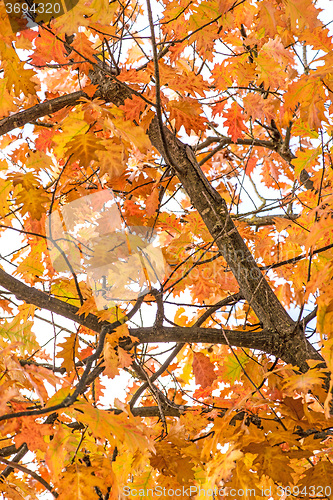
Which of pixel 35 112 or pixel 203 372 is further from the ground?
pixel 35 112

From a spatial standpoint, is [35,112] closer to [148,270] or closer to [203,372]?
[148,270]

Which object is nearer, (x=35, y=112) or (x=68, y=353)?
(x=35, y=112)

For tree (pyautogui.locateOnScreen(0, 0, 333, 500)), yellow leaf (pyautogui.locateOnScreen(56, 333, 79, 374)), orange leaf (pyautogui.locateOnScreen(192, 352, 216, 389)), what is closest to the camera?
tree (pyautogui.locateOnScreen(0, 0, 333, 500))

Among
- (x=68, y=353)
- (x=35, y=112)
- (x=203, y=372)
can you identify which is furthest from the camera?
(x=203, y=372)

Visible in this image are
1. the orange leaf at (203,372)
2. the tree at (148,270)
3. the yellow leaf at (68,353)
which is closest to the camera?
the tree at (148,270)

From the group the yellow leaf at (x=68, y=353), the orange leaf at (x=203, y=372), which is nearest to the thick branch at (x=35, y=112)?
the yellow leaf at (x=68, y=353)

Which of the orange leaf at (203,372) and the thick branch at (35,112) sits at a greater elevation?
the thick branch at (35,112)

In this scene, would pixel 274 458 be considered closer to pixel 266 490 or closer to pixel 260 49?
pixel 266 490

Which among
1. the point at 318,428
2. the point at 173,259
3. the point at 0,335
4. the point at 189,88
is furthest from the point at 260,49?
the point at 0,335

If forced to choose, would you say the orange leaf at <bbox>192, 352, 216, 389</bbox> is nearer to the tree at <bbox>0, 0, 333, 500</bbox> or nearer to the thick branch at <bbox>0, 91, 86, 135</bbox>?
the tree at <bbox>0, 0, 333, 500</bbox>

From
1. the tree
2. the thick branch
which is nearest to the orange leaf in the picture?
the tree

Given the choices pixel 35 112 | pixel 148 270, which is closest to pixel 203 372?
pixel 148 270

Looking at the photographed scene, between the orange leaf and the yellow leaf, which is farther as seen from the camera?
the orange leaf

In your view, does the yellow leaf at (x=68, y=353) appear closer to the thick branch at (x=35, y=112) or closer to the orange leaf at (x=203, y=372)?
the orange leaf at (x=203, y=372)
